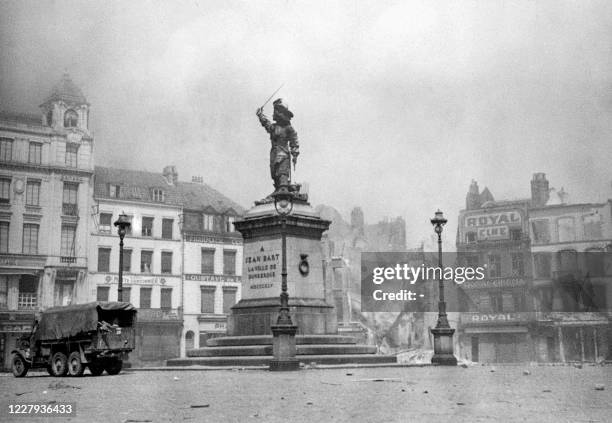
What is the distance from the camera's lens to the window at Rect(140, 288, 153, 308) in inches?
2267

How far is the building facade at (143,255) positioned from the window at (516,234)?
26.2 meters

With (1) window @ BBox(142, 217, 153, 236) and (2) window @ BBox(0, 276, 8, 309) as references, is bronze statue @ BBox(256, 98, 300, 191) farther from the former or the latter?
(1) window @ BBox(142, 217, 153, 236)

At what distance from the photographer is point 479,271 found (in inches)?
2537

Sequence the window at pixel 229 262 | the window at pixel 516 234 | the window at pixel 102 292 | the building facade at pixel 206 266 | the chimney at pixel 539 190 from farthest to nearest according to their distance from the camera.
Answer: the chimney at pixel 539 190, the window at pixel 516 234, the window at pixel 229 262, the building facade at pixel 206 266, the window at pixel 102 292

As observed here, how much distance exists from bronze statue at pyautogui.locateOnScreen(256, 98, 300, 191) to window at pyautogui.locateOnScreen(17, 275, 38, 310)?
24.6 metres

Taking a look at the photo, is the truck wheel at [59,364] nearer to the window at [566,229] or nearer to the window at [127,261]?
the window at [127,261]

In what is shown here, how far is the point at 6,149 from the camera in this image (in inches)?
1535

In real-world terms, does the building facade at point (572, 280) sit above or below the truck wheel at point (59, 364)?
above

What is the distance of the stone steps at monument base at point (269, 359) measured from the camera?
23719 millimetres

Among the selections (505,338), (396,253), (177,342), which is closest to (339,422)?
(177,342)

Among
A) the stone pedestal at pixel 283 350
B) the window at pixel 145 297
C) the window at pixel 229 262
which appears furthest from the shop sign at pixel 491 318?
the stone pedestal at pixel 283 350

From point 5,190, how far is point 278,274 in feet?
68.9

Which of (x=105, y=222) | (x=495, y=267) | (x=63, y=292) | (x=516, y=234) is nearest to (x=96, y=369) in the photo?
(x=63, y=292)

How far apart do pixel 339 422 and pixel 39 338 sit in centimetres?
1570
